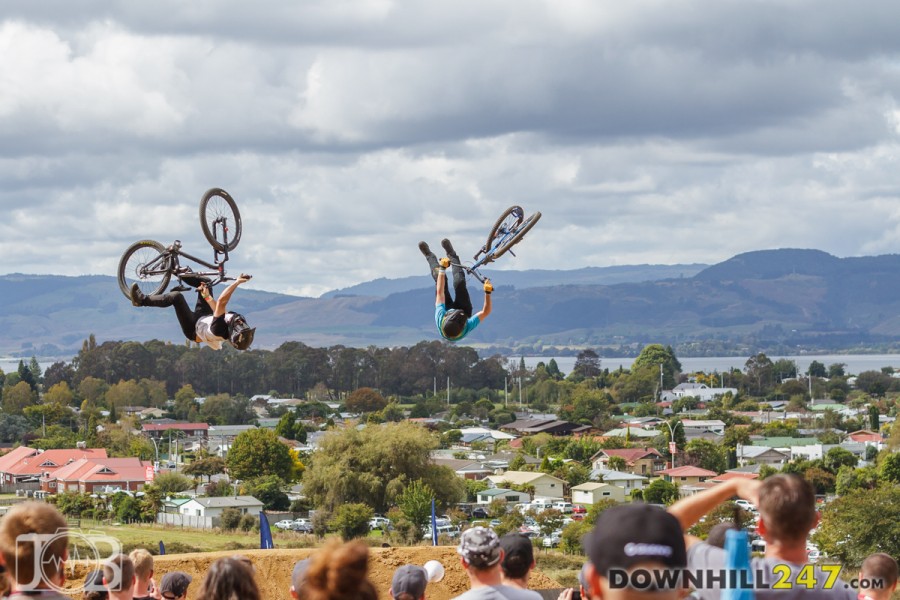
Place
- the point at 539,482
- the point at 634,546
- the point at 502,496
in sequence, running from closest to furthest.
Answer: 1. the point at 634,546
2. the point at 502,496
3. the point at 539,482

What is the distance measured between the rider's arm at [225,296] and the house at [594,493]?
5389 centimetres

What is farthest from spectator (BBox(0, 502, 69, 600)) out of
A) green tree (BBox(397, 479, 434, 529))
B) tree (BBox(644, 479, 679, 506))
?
tree (BBox(644, 479, 679, 506))

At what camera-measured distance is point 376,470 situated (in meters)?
58.6

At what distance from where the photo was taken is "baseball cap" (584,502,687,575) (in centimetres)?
478

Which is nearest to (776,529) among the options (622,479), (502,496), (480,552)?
(480,552)

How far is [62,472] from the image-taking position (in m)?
80.0

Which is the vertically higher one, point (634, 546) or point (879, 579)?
point (634, 546)

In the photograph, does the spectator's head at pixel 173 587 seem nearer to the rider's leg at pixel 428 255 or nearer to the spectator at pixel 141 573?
the spectator at pixel 141 573

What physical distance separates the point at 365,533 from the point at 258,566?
3373cm

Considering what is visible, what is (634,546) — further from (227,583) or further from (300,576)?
(227,583)

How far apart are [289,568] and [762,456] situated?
7112 cm

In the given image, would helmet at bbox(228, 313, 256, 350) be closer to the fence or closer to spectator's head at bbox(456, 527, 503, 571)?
spectator's head at bbox(456, 527, 503, 571)

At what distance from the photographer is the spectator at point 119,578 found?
7875 mm

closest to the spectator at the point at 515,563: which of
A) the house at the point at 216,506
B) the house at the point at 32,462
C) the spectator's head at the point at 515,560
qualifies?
the spectator's head at the point at 515,560
